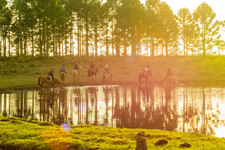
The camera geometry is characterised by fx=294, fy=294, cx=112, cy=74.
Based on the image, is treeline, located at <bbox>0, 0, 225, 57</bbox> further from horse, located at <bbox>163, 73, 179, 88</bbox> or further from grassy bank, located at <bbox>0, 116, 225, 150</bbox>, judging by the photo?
grassy bank, located at <bbox>0, 116, 225, 150</bbox>

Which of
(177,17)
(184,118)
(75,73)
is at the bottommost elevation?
(184,118)

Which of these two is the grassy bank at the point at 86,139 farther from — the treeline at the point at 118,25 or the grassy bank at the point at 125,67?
the treeline at the point at 118,25

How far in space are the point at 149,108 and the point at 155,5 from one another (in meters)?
64.6

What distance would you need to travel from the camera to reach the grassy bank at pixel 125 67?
41000mm

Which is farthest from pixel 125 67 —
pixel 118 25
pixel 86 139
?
pixel 86 139

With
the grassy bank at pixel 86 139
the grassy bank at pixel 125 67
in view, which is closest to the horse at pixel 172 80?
the grassy bank at pixel 125 67

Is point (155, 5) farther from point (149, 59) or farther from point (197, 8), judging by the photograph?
point (149, 59)

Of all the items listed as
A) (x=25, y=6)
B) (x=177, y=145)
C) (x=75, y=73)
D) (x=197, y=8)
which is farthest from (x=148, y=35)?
(x=177, y=145)

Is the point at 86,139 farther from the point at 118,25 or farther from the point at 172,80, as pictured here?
the point at 118,25

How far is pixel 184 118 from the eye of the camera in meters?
12.2

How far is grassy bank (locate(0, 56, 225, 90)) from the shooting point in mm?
41000

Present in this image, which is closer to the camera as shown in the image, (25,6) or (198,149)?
(198,149)

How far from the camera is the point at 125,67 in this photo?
51969mm

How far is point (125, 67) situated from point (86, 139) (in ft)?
146
